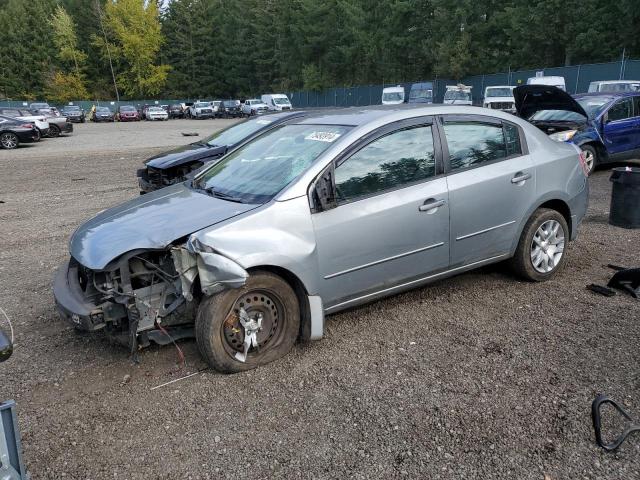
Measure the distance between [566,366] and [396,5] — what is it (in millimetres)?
53987

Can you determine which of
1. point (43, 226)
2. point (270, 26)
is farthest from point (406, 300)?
point (270, 26)

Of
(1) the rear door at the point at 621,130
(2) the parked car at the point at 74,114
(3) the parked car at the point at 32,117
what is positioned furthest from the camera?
(2) the parked car at the point at 74,114

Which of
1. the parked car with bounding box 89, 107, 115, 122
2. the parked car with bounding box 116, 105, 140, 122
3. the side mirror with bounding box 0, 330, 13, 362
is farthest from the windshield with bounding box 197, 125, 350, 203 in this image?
the parked car with bounding box 89, 107, 115, 122

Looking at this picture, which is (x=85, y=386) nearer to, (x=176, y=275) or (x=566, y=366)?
(x=176, y=275)

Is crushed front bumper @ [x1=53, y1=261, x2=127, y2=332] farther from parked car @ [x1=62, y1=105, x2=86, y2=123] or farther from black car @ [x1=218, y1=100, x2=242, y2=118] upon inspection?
black car @ [x1=218, y1=100, x2=242, y2=118]

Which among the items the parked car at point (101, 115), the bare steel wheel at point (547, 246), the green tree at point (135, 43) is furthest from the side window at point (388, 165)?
the green tree at point (135, 43)

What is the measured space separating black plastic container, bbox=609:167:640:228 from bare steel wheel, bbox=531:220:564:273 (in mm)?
2484

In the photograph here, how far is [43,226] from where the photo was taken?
8.07 meters

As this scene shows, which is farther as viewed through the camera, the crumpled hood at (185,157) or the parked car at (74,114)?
the parked car at (74,114)

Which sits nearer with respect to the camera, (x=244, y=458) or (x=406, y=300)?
(x=244, y=458)

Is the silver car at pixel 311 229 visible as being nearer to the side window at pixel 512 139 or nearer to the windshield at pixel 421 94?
the side window at pixel 512 139

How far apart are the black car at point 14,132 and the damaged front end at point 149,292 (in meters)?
20.4

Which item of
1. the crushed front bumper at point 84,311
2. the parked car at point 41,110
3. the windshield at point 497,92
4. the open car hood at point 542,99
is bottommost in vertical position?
the windshield at point 497,92

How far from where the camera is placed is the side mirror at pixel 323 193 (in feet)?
12.1
